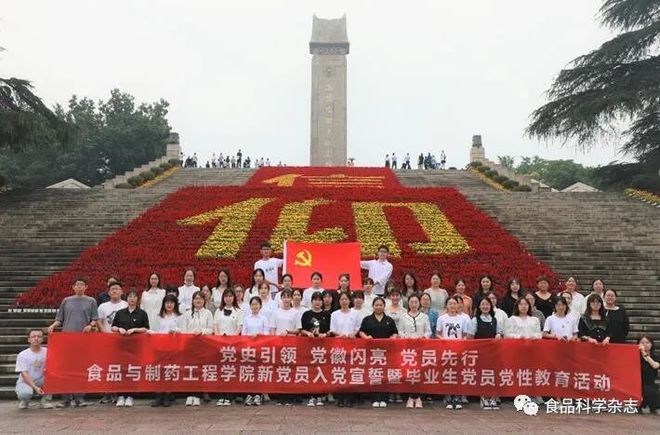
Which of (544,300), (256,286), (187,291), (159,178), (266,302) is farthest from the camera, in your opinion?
(159,178)

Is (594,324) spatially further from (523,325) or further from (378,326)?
(378,326)

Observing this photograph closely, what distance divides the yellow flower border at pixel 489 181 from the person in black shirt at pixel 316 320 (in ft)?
64.0

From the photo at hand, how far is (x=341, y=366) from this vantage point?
301 inches

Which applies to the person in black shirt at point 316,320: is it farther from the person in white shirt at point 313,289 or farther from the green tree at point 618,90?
the green tree at point 618,90

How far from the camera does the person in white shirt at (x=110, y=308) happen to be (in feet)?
26.5

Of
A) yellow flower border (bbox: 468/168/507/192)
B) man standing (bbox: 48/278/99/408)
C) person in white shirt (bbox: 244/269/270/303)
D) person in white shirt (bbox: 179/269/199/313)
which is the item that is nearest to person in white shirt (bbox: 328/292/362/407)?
person in white shirt (bbox: 244/269/270/303)

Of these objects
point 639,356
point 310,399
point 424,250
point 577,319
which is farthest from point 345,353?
point 424,250

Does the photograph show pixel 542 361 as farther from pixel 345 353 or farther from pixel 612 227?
pixel 612 227

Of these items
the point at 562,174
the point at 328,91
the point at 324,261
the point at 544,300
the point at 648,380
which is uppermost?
the point at 328,91

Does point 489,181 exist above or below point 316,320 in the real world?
above

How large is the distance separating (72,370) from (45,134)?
14.1 metres

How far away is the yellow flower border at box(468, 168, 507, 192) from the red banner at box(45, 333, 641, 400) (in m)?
19.0

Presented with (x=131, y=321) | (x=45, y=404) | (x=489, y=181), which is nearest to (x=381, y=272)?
(x=131, y=321)

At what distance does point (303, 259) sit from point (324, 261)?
1.18 ft
